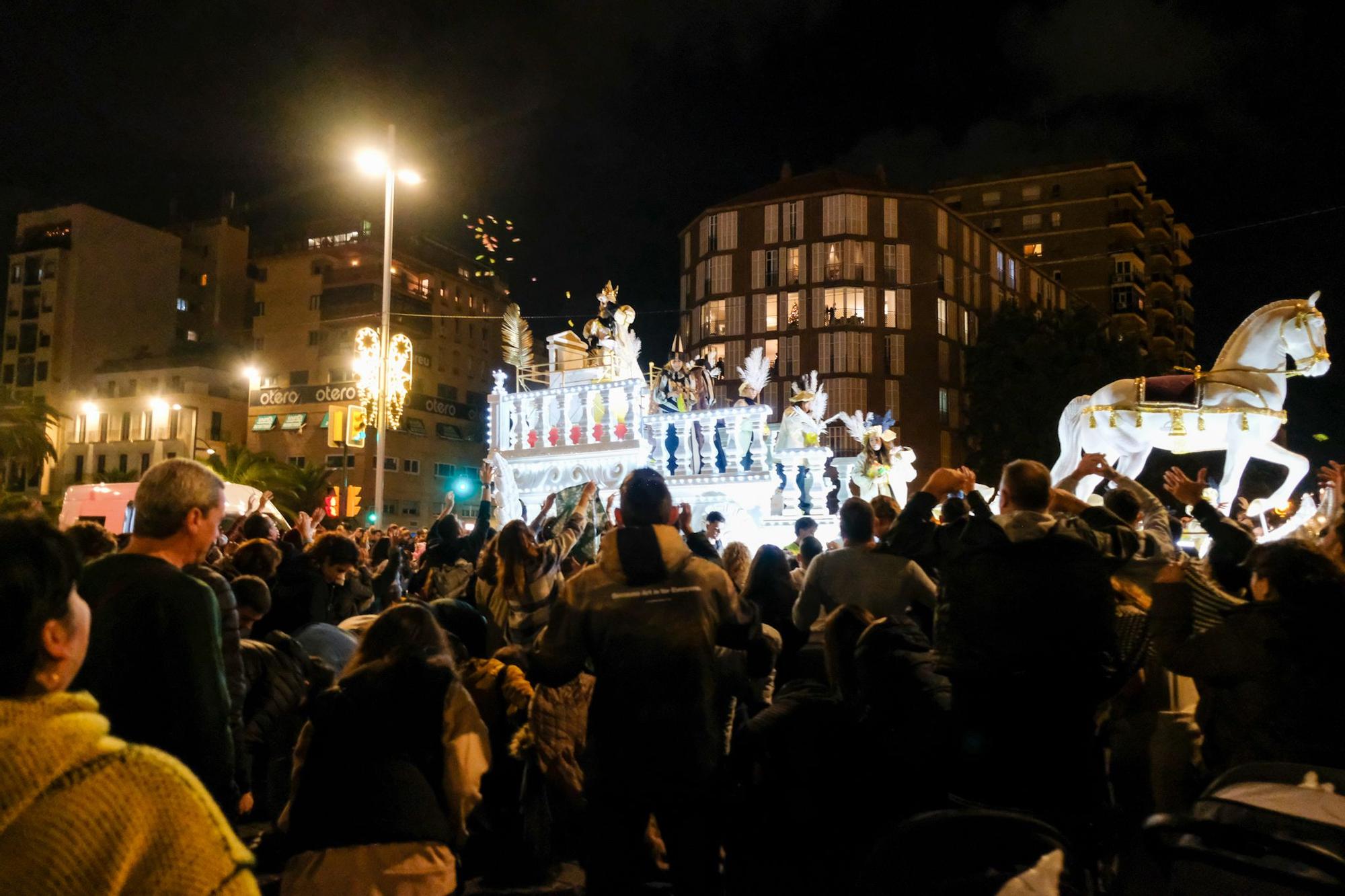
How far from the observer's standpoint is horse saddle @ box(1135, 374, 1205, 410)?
1230 centimetres

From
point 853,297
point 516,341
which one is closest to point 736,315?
point 853,297

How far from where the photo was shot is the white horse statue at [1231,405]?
38.3 ft

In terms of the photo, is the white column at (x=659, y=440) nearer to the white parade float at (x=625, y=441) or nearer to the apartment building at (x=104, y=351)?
the white parade float at (x=625, y=441)

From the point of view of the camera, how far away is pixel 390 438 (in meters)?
53.8

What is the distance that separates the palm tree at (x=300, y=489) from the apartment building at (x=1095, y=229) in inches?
1866

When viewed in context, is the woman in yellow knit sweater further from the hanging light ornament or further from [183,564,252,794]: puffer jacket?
the hanging light ornament

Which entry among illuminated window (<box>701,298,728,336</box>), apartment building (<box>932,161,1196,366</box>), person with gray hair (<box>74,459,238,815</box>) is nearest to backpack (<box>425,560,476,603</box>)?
person with gray hair (<box>74,459,238,815</box>)

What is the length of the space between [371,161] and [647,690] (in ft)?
57.1

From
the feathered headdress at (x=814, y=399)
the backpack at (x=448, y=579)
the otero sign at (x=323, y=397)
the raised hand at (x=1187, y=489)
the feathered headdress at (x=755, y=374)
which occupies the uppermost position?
the otero sign at (x=323, y=397)

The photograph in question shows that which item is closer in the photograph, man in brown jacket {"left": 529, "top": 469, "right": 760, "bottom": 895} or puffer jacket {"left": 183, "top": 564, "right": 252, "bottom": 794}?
puffer jacket {"left": 183, "top": 564, "right": 252, "bottom": 794}

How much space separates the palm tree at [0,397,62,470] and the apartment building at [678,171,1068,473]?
110 feet

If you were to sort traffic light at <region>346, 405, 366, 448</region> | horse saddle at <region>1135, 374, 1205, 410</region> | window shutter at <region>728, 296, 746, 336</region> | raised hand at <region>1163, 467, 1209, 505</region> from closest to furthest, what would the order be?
raised hand at <region>1163, 467, 1209, 505</region>
horse saddle at <region>1135, 374, 1205, 410</region>
traffic light at <region>346, 405, 366, 448</region>
window shutter at <region>728, 296, 746, 336</region>

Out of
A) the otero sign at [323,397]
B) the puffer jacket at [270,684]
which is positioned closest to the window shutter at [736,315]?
the otero sign at [323,397]

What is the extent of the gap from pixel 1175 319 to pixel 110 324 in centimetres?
7281
